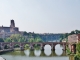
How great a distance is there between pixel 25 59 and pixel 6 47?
22.2 m

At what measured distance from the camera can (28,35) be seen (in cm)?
10275

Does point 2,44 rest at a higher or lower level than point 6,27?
lower

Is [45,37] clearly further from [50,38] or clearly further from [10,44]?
[10,44]

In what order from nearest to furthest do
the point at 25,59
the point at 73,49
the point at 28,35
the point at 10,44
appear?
the point at 25,59 < the point at 73,49 < the point at 10,44 < the point at 28,35

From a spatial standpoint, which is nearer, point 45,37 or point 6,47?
point 6,47

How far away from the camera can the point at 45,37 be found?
13112 centimetres

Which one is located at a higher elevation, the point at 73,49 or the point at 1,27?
the point at 1,27

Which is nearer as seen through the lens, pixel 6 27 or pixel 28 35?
pixel 28 35

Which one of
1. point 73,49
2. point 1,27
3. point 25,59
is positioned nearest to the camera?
point 25,59

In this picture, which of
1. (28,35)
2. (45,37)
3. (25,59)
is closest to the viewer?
(25,59)

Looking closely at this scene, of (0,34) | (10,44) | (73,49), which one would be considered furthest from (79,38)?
(0,34)

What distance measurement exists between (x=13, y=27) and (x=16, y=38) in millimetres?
32146

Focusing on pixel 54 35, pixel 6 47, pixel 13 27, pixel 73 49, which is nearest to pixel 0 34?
pixel 13 27

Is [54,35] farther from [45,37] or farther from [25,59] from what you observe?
[25,59]
